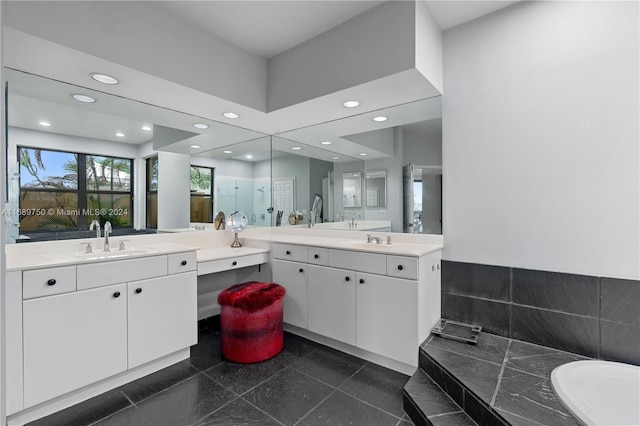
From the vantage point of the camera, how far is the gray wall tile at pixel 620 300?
1.83 metres

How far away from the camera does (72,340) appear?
188 centimetres

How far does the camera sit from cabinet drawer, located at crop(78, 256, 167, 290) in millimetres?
1938

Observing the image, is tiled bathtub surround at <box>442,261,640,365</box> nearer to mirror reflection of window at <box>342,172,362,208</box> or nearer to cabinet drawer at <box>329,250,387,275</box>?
cabinet drawer at <box>329,250,387,275</box>

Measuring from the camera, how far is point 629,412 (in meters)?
1.59

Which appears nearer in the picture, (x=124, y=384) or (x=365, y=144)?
(x=124, y=384)

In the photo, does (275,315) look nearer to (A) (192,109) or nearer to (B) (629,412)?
(A) (192,109)

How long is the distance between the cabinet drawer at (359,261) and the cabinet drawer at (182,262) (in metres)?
1.08

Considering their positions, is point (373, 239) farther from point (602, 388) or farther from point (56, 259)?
point (56, 259)

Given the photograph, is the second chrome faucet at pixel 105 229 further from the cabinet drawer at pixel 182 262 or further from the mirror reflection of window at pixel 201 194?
the mirror reflection of window at pixel 201 194

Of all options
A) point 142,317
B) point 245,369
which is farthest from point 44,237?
point 245,369

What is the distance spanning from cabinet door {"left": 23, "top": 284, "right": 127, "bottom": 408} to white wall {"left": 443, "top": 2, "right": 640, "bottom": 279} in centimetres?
240

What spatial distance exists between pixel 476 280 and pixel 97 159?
307cm

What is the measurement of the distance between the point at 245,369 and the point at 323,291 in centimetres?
82

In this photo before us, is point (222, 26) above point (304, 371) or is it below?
above
